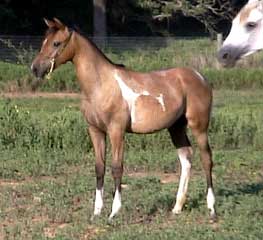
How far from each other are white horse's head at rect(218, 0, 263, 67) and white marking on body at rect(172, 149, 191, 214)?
9.18ft

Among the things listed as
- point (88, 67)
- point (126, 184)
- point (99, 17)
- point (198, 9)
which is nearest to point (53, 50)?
point (88, 67)

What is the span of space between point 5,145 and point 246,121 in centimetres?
393

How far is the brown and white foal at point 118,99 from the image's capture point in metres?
8.63

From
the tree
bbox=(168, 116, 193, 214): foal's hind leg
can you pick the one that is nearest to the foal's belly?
bbox=(168, 116, 193, 214): foal's hind leg

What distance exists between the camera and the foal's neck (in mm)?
8734

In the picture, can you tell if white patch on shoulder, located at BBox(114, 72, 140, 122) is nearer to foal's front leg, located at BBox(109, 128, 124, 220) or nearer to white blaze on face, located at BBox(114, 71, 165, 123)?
white blaze on face, located at BBox(114, 71, 165, 123)

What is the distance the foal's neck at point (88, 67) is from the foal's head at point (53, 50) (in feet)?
0.30

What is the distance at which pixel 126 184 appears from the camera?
11008mm

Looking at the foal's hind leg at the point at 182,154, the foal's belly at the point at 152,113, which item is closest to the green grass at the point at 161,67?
the foal's hind leg at the point at 182,154

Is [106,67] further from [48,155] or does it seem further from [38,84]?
[38,84]

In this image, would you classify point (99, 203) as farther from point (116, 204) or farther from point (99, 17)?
point (99, 17)

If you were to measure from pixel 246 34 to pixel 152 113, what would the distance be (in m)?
2.22

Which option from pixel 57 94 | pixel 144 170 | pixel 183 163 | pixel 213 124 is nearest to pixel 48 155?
pixel 144 170

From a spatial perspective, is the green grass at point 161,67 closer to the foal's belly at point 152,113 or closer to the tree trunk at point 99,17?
the tree trunk at point 99,17
